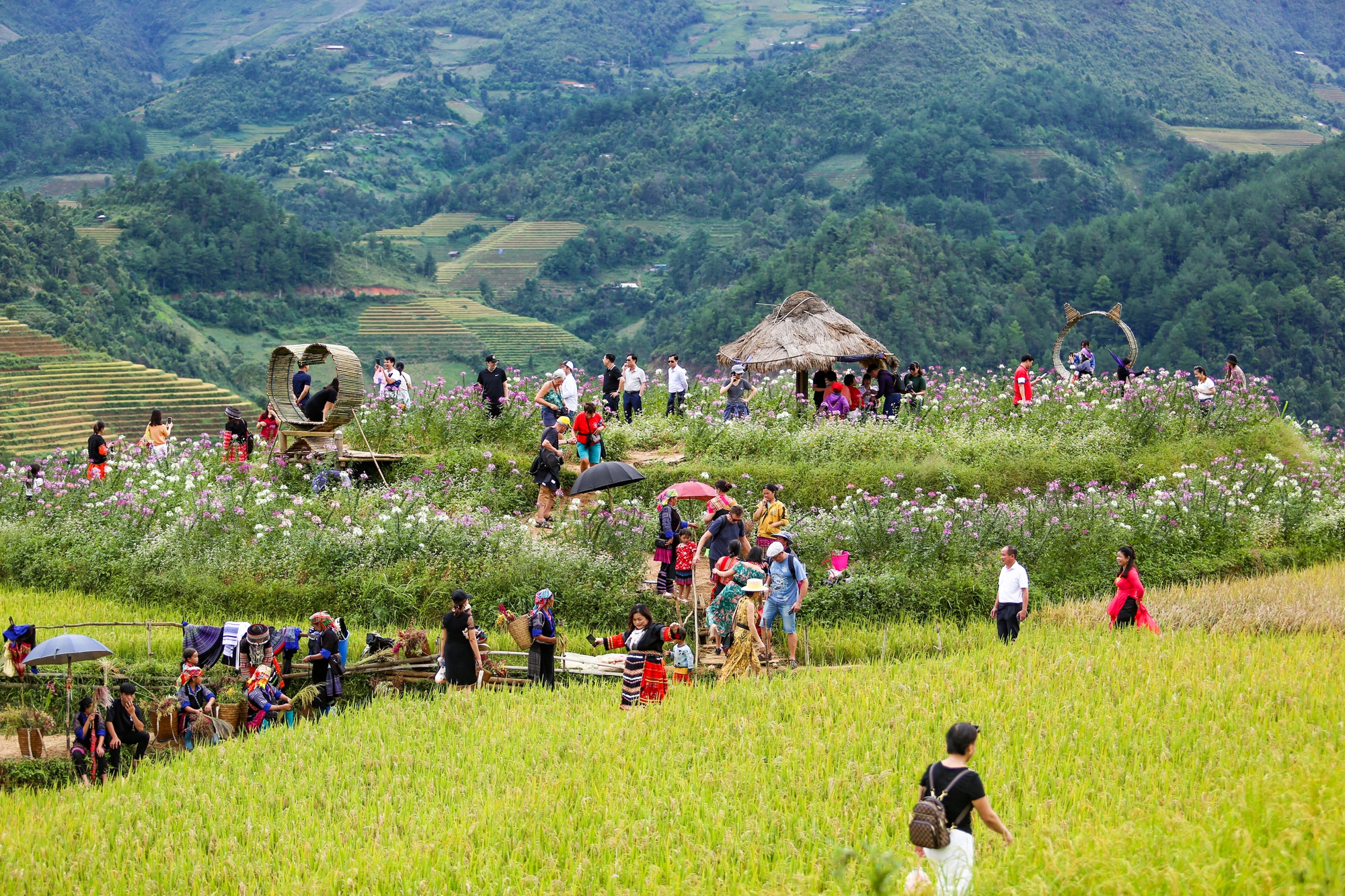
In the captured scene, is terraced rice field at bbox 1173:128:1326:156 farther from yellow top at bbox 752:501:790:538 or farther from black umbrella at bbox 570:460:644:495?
yellow top at bbox 752:501:790:538

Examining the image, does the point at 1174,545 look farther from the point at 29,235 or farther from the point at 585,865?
the point at 29,235

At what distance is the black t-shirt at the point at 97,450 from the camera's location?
18266mm

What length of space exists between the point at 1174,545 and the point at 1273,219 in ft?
199

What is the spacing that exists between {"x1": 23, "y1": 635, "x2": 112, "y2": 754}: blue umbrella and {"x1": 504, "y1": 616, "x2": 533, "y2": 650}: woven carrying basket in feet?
12.8

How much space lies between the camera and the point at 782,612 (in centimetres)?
1163

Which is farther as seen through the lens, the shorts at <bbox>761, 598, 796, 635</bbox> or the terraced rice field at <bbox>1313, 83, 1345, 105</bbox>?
the terraced rice field at <bbox>1313, 83, 1345, 105</bbox>

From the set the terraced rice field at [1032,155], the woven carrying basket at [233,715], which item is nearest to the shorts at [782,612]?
the woven carrying basket at [233,715]

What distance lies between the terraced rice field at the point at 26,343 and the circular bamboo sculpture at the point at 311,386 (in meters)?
40.4

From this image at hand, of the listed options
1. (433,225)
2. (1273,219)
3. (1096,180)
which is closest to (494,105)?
(433,225)

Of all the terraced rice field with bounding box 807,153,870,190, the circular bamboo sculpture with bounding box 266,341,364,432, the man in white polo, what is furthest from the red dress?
the terraced rice field with bounding box 807,153,870,190

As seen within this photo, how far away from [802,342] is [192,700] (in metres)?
11.4

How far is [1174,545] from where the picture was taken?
1542cm

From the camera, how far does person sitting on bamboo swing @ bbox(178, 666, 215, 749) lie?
11594 mm

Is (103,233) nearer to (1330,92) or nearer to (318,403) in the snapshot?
(318,403)
